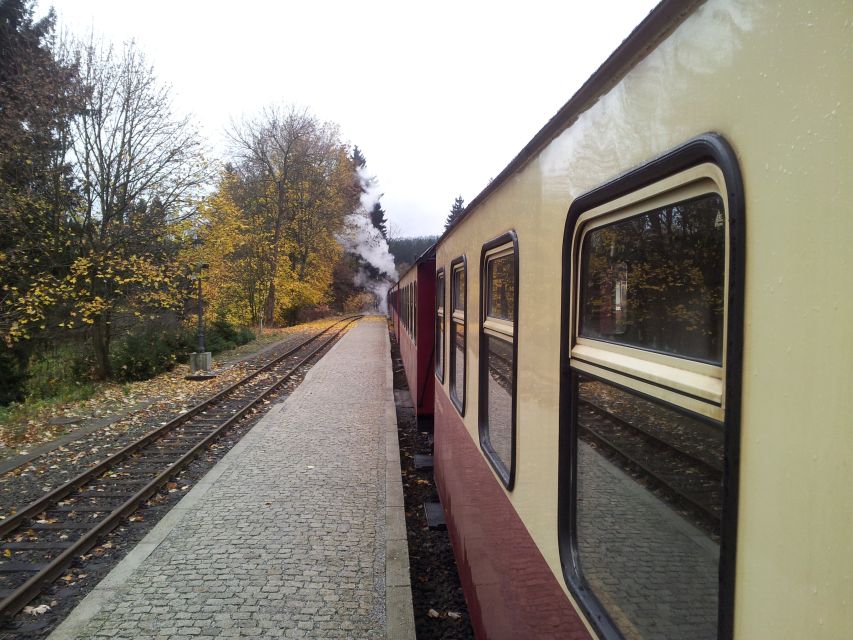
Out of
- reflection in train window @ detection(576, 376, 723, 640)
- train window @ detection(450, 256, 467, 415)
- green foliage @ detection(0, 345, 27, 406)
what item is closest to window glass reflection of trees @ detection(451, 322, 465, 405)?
train window @ detection(450, 256, 467, 415)

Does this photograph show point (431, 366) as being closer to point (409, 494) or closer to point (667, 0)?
point (409, 494)

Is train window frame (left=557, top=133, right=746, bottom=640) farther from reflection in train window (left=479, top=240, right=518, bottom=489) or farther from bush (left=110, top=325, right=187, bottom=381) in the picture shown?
bush (left=110, top=325, right=187, bottom=381)

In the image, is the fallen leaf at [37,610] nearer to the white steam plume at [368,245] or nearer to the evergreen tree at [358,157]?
the white steam plume at [368,245]

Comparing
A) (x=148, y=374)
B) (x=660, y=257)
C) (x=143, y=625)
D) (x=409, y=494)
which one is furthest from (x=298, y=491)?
(x=148, y=374)

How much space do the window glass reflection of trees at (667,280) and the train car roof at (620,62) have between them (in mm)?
356

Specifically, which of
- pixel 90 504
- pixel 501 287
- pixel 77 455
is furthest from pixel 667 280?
pixel 77 455

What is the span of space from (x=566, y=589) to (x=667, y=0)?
154cm

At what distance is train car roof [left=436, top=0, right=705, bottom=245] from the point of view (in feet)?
3.63

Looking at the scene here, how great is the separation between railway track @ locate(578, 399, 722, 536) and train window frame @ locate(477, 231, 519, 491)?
2.71 ft

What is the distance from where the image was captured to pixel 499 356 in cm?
281

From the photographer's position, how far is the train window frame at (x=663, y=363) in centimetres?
91

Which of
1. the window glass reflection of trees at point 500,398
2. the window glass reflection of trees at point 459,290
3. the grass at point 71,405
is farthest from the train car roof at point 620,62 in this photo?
the grass at point 71,405

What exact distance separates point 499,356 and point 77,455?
288 inches

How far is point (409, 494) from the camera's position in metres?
6.86
